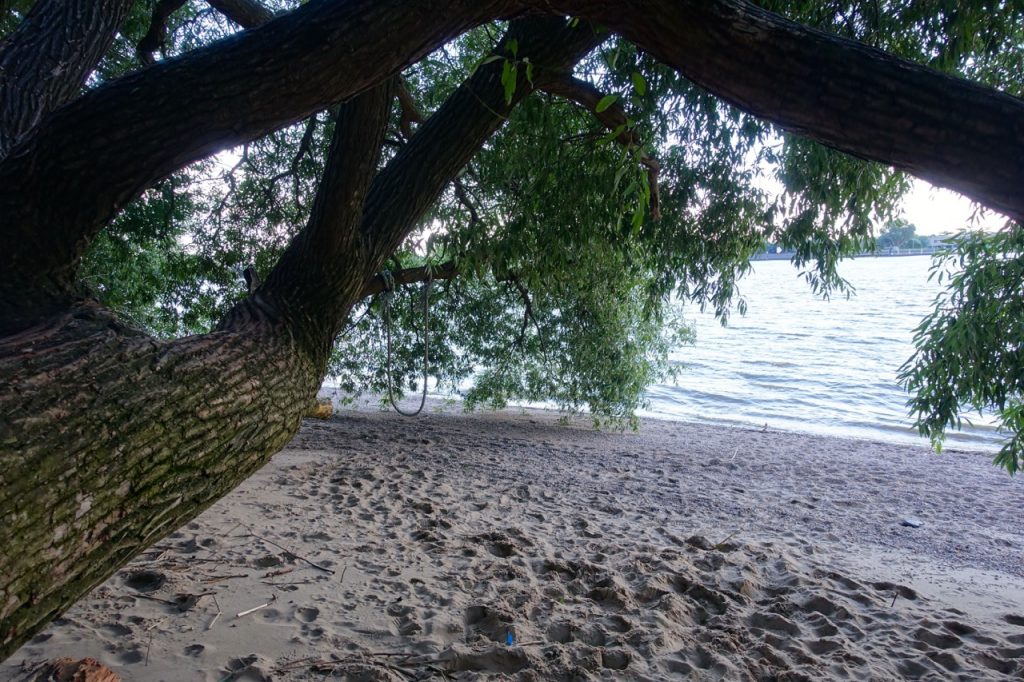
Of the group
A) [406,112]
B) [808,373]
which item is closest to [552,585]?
[406,112]

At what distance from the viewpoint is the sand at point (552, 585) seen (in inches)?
110

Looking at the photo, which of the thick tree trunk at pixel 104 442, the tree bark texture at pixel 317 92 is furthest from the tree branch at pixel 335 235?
the tree bark texture at pixel 317 92

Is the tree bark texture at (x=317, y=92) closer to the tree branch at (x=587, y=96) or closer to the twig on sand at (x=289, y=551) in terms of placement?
the tree branch at (x=587, y=96)

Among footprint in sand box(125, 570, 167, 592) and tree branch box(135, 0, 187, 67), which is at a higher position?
tree branch box(135, 0, 187, 67)

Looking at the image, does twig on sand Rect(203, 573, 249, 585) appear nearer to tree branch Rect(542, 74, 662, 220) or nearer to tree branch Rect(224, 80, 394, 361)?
tree branch Rect(224, 80, 394, 361)

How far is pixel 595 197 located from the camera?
496 centimetres

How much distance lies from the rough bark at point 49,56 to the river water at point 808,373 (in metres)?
4.99

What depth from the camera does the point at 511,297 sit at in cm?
1043

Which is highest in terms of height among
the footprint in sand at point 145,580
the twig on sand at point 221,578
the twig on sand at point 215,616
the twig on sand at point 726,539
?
the twig on sand at point 726,539

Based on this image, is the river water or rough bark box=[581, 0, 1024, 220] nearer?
rough bark box=[581, 0, 1024, 220]

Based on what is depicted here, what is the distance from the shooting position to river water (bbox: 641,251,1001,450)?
1384 centimetres

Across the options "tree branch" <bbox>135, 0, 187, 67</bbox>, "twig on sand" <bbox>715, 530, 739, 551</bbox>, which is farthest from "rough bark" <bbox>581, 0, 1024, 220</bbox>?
"tree branch" <bbox>135, 0, 187, 67</bbox>

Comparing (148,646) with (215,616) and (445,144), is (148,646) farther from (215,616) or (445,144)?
(445,144)

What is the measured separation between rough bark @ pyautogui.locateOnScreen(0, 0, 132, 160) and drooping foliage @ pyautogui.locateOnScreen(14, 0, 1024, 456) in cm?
77
